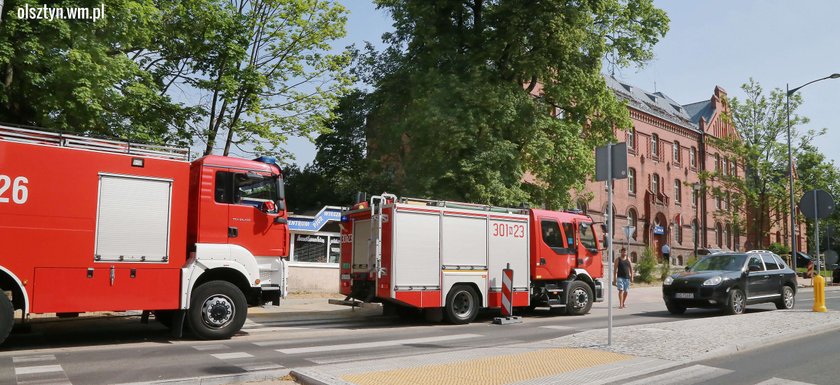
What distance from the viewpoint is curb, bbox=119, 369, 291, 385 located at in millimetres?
7188

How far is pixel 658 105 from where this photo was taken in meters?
58.7

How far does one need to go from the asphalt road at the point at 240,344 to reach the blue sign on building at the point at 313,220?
20.5ft

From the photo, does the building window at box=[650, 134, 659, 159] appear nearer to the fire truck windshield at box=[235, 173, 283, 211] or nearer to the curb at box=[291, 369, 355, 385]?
the fire truck windshield at box=[235, 173, 283, 211]

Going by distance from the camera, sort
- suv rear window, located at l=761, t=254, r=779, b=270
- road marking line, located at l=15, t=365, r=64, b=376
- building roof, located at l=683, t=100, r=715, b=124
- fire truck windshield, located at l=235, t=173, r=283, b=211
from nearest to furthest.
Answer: road marking line, located at l=15, t=365, r=64, b=376, fire truck windshield, located at l=235, t=173, r=283, b=211, suv rear window, located at l=761, t=254, r=779, b=270, building roof, located at l=683, t=100, r=715, b=124

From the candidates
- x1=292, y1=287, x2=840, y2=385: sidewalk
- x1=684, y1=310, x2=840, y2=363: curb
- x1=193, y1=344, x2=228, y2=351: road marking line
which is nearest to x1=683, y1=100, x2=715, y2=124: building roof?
x1=684, y1=310, x2=840, y2=363: curb

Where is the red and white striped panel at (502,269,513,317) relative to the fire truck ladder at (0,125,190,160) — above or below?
below

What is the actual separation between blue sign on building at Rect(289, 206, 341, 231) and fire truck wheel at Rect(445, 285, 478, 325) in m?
8.91

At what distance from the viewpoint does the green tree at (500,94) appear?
2280cm

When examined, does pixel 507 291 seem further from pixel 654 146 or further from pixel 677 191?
pixel 677 191

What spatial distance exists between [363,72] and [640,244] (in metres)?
30.0

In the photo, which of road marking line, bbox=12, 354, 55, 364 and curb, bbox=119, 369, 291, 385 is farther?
road marking line, bbox=12, 354, 55, 364

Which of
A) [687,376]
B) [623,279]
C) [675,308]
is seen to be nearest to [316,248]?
[623,279]

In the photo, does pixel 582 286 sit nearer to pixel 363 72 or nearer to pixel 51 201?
pixel 51 201

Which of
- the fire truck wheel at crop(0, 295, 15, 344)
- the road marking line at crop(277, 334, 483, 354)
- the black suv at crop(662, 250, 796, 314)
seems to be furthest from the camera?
the black suv at crop(662, 250, 796, 314)
